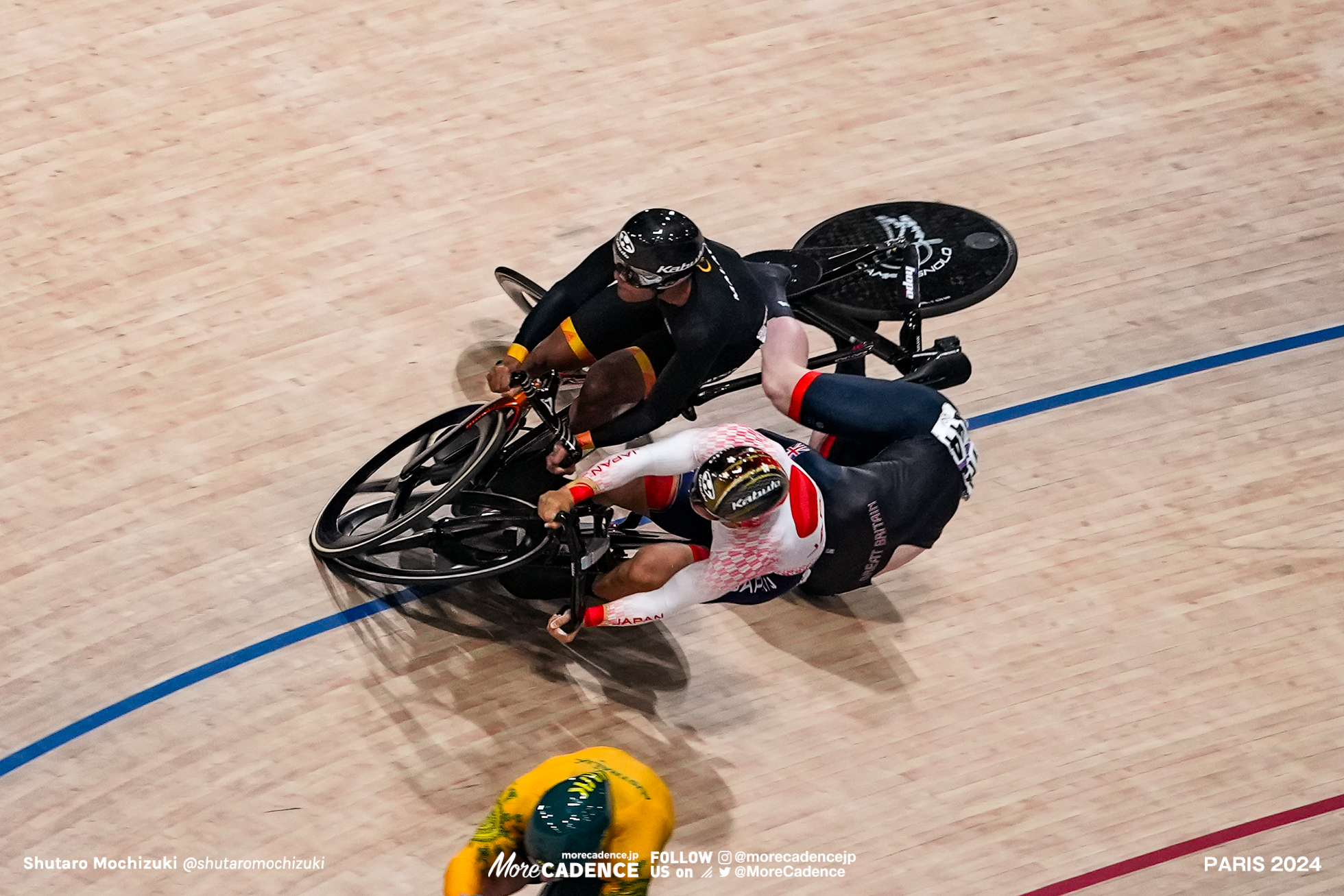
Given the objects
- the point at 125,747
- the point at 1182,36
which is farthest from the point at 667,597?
the point at 1182,36

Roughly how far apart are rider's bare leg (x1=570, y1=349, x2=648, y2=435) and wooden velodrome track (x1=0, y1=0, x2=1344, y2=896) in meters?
0.65

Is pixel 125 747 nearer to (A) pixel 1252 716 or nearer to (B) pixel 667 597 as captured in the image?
(B) pixel 667 597

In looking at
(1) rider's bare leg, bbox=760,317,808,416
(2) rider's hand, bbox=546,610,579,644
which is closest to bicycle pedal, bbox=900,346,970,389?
(1) rider's bare leg, bbox=760,317,808,416

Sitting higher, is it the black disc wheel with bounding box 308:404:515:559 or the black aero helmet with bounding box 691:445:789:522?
the black aero helmet with bounding box 691:445:789:522

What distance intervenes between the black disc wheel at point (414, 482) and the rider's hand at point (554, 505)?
417 millimetres

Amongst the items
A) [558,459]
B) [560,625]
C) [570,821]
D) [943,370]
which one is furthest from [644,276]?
[570,821]

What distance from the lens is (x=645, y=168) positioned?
17.8 ft

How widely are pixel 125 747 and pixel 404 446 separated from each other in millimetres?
1132

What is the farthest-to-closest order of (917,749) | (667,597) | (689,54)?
1. (689,54)
2. (917,749)
3. (667,597)

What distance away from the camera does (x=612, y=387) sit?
13.0ft

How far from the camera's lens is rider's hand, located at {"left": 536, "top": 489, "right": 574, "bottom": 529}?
3322 mm

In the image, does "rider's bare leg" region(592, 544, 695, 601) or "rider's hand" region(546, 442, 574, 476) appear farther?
"rider's hand" region(546, 442, 574, 476)

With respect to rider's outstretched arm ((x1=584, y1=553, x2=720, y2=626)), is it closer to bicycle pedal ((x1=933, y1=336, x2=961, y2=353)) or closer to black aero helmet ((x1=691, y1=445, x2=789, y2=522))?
black aero helmet ((x1=691, y1=445, x2=789, y2=522))

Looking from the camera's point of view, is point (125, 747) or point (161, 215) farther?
point (161, 215)
